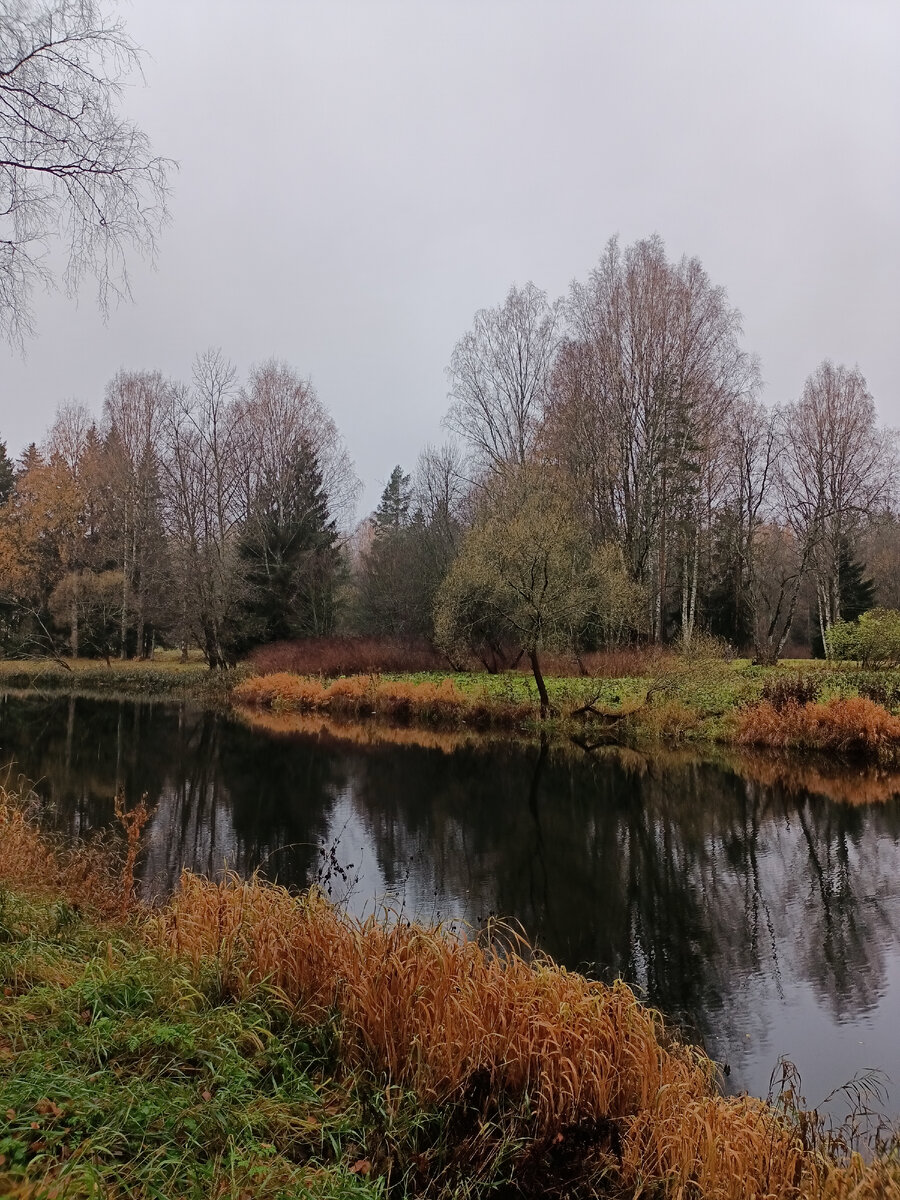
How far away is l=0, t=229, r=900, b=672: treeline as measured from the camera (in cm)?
2161

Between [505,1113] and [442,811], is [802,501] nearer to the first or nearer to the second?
[442,811]

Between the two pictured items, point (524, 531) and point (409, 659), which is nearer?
point (524, 531)

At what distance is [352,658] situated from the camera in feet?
84.3

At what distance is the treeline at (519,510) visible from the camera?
70.9ft

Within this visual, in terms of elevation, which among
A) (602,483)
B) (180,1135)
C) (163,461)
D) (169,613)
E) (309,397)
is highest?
(309,397)

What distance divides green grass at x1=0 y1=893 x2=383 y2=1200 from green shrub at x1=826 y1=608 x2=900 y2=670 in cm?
1830

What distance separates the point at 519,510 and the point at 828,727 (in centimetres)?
891

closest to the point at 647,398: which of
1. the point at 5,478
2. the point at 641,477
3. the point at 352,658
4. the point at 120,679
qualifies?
the point at 641,477

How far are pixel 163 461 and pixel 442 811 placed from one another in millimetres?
23982

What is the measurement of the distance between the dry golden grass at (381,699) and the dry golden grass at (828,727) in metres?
5.24

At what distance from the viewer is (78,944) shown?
4430 mm

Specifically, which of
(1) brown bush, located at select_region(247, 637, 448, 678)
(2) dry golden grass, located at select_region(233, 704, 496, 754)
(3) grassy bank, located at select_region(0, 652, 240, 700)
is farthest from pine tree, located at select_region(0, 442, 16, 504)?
(2) dry golden grass, located at select_region(233, 704, 496, 754)

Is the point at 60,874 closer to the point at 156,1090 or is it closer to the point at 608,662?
the point at 156,1090

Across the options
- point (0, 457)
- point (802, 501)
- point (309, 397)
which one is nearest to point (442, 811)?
point (802, 501)
